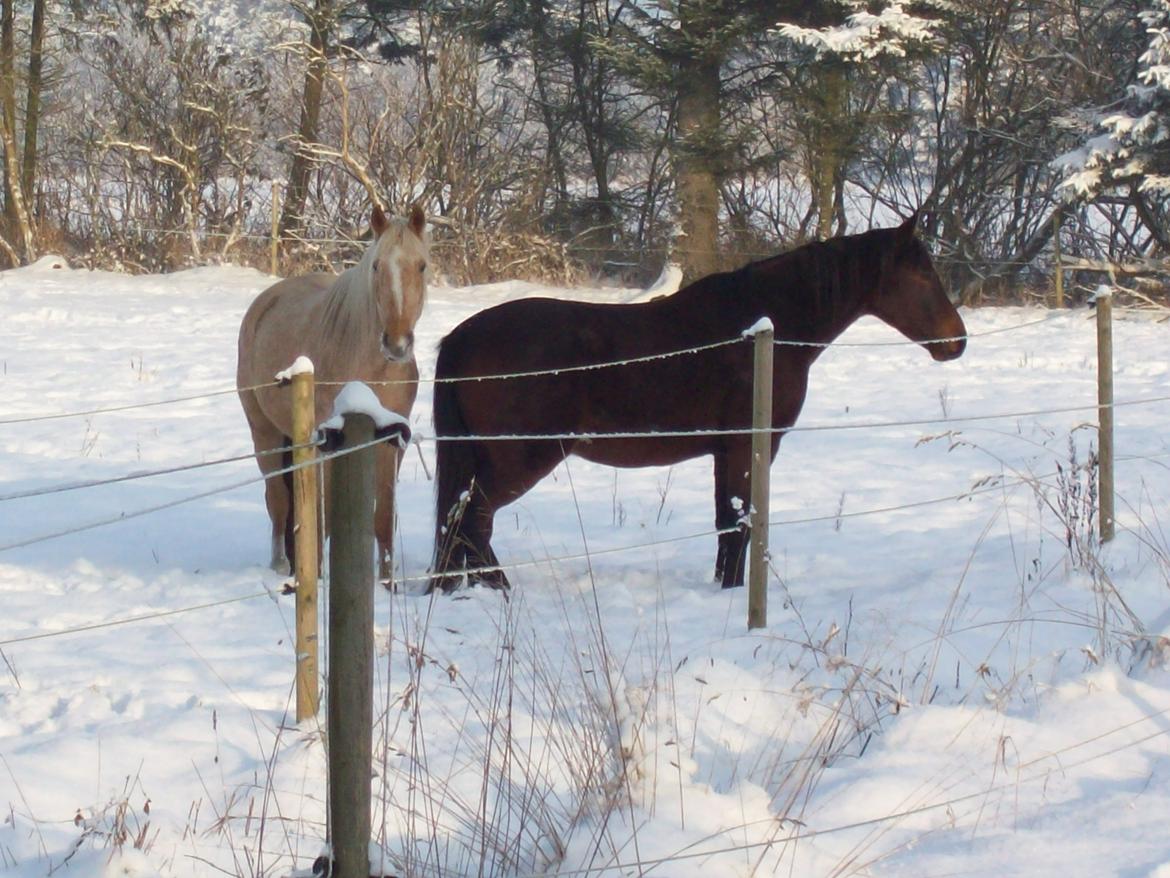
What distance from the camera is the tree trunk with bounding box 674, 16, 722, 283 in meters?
17.2

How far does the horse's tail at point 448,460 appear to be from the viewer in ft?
18.1

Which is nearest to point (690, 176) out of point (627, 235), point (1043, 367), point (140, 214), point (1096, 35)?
point (627, 235)

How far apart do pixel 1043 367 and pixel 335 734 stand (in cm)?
1046

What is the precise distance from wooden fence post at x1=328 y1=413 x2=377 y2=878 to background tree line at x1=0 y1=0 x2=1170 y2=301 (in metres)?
14.4

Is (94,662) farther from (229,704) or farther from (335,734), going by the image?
(335,734)

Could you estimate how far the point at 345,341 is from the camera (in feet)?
18.4

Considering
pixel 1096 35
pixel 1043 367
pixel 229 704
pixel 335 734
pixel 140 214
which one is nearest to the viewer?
pixel 335 734

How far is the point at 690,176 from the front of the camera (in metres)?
17.8

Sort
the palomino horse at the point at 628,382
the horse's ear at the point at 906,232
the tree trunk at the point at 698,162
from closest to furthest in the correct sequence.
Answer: the palomino horse at the point at 628,382 → the horse's ear at the point at 906,232 → the tree trunk at the point at 698,162

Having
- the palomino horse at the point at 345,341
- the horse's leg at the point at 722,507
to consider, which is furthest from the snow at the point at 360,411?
the horse's leg at the point at 722,507

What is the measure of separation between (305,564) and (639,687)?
105cm

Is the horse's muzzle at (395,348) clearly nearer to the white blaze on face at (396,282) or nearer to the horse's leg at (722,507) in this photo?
the white blaze on face at (396,282)

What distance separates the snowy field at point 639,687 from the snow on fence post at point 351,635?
27 centimetres

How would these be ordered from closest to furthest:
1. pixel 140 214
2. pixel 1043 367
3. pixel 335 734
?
1. pixel 335 734
2. pixel 1043 367
3. pixel 140 214
